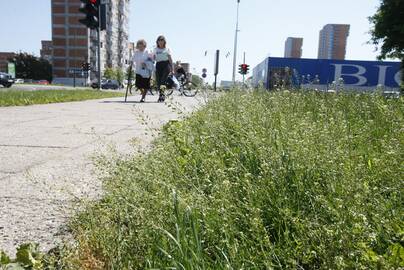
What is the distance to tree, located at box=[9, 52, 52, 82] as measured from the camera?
101m

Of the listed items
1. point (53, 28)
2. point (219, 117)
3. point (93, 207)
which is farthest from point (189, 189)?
point (53, 28)

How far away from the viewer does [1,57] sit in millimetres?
137250

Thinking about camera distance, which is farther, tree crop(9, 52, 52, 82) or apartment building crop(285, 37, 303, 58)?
tree crop(9, 52, 52, 82)

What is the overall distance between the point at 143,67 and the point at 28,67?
10071cm

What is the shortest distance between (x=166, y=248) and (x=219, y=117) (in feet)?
6.96

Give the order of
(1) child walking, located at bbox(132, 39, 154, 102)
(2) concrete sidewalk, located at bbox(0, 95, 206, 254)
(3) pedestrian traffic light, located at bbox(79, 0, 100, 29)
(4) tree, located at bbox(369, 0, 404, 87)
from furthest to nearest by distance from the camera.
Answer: (4) tree, located at bbox(369, 0, 404, 87) < (3) pedestrian traffic light, located at bbox(79, 0, 100, 29) < (1) child walking, located at bbox(132, 39, 154, 102) < (2) concrete sidewalk, located at bbox(0, 95, 206, 254)

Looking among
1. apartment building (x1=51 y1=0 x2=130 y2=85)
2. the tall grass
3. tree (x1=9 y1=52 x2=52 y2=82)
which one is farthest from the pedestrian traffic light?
tree (x1=9 y1=52 x2=52 y2=82)

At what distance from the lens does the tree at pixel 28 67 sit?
101188 mm

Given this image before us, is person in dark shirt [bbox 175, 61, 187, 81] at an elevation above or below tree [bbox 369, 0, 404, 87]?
below

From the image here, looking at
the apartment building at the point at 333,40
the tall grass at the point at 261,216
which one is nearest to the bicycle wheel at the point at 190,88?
the tall grass at the point at 261,216

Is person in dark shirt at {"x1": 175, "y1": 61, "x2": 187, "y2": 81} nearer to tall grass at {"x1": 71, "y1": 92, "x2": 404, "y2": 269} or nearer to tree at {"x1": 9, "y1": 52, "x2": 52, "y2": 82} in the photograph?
tall grass at {"x1": 71, "y1": 92, "x2": 404, "y2": 269}

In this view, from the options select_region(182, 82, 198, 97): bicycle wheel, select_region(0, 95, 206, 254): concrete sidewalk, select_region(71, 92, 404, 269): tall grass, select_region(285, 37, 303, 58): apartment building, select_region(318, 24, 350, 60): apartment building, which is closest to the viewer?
select_region(71, 92, 404, 269): tall grass

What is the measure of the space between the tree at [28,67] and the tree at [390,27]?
308 feet

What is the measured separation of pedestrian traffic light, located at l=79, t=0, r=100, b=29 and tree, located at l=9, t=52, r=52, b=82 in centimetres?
9690
